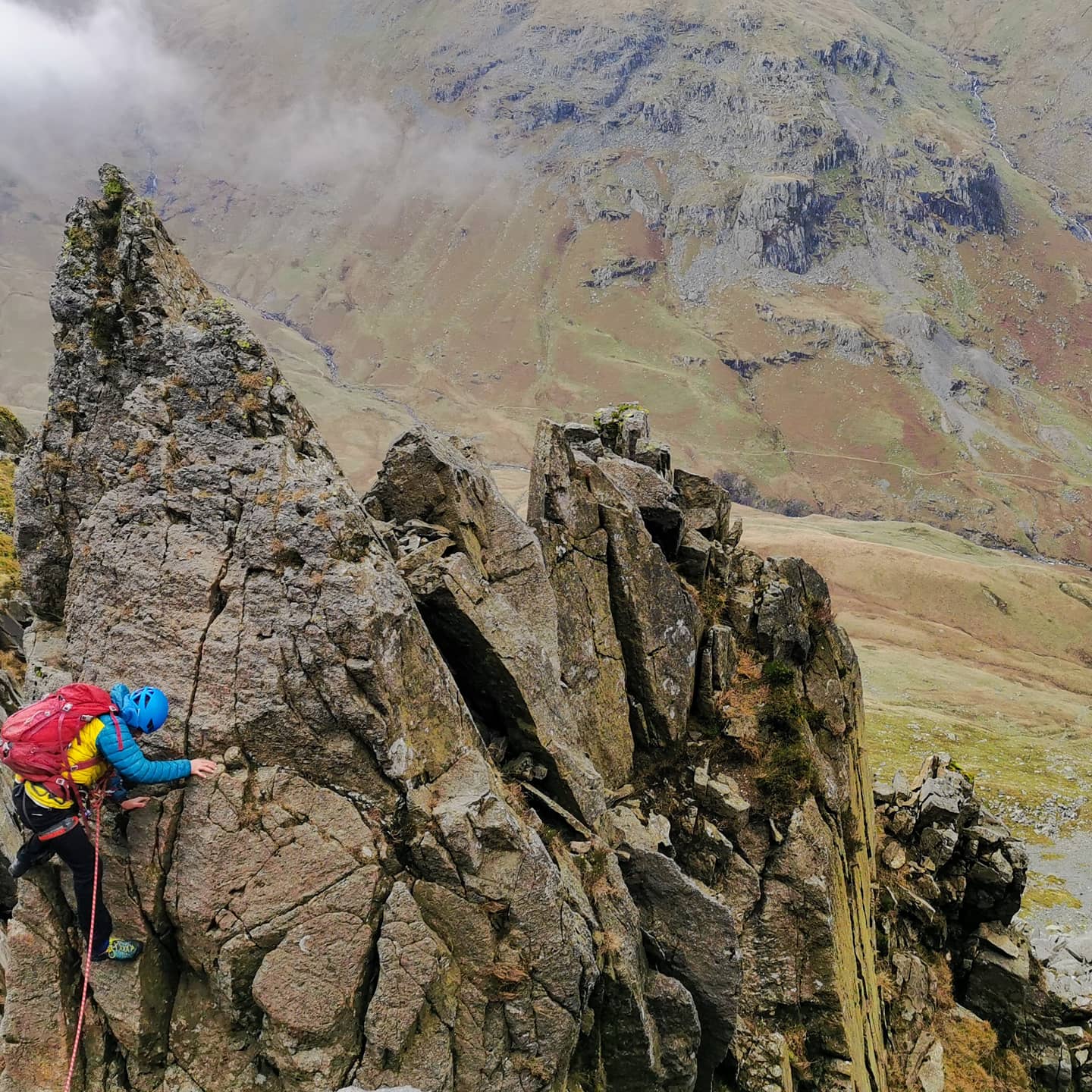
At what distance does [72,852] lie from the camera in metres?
11.6

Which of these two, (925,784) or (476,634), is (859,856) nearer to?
(925,784)

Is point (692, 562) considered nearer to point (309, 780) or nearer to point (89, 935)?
point (309, 780)

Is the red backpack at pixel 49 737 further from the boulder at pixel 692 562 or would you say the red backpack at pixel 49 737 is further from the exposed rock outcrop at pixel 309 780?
the boulder at pixel 692 562

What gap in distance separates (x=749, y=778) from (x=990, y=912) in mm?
21961

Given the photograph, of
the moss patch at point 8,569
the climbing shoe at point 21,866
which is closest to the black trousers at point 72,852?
the climbing shoe at point 21,866

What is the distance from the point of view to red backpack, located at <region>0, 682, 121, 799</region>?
1120 centimetres

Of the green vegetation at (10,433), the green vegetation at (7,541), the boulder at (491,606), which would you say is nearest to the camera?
the boulder at (491,606)

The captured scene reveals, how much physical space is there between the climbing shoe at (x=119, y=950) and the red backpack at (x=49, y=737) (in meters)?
2.66

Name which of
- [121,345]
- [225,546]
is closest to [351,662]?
[225,546]

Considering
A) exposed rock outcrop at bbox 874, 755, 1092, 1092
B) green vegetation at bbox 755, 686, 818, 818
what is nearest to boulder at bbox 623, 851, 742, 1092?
green vegetation at bbox 755, 686, 818, 818

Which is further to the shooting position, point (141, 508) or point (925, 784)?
point (925, 784)

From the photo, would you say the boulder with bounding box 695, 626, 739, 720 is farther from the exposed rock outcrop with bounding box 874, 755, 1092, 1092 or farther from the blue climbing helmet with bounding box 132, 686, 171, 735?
the blue climbing helmet with bounding box 132, 686, 171, 735

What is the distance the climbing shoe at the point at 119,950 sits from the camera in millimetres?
11773

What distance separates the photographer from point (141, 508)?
13227 millimetres
